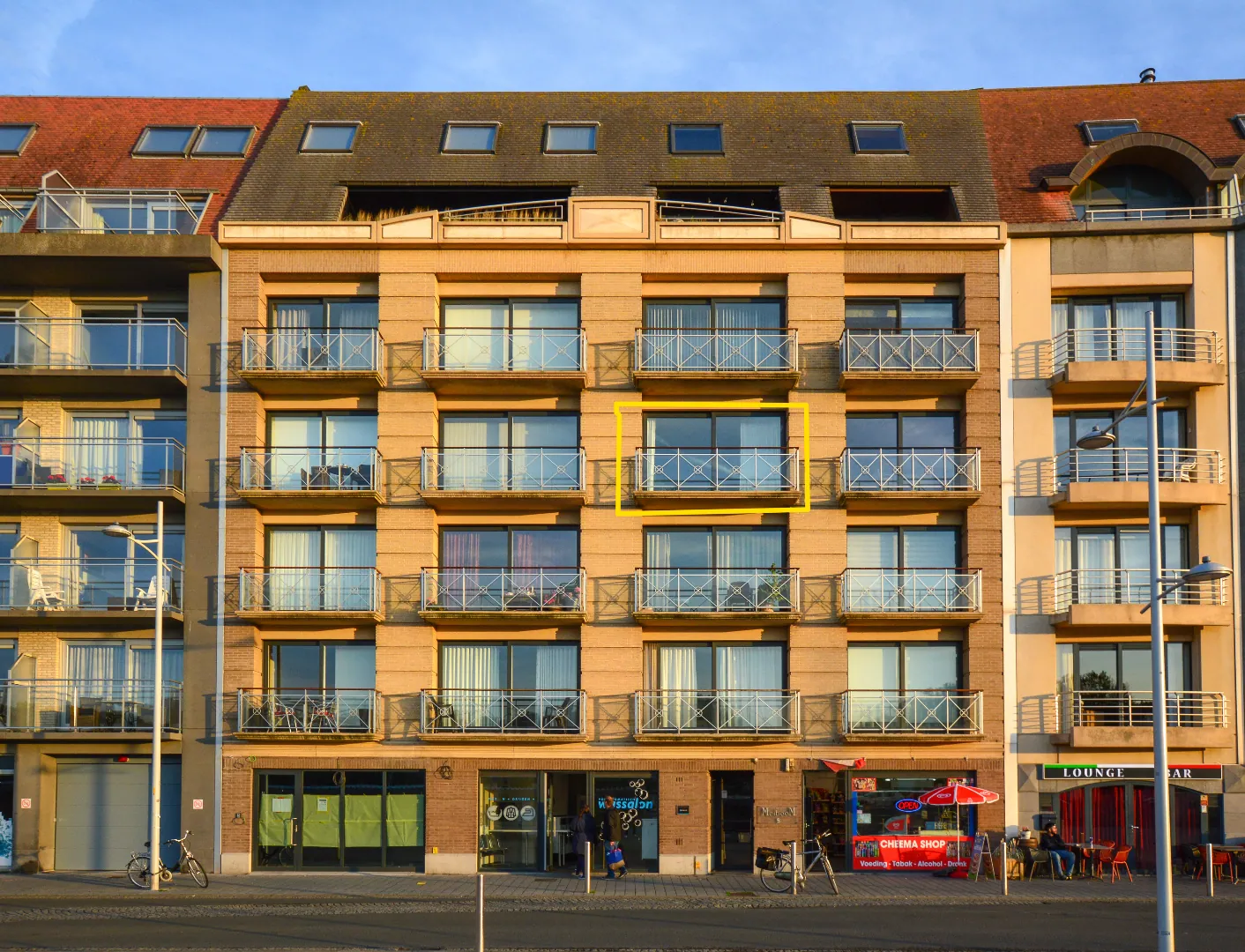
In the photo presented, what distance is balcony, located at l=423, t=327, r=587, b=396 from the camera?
31.8 metres

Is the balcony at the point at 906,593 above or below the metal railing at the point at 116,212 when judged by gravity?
below

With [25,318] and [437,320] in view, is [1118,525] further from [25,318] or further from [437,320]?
[25,318]

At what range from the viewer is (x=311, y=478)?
105 ft

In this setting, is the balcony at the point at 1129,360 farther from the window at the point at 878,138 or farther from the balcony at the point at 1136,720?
the balcony at the point at 1136,720

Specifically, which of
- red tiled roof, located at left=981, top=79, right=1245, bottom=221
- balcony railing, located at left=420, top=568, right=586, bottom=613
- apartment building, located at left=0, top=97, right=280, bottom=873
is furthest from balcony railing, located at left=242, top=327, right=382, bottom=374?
red tiled roof, located at left=981, top=79, right=1245, bottom=221

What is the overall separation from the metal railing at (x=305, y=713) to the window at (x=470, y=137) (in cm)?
1470

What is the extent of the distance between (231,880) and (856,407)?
1822 centimetres

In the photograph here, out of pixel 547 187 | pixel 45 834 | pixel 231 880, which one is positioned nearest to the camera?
pixel 231 880

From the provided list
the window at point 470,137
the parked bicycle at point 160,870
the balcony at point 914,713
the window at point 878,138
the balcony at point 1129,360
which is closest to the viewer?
the parked bicycle at point 160,870

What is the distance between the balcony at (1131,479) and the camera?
31141 mm

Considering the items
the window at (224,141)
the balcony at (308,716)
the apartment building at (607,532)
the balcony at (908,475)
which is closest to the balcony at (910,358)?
the apartment building at (607,532)

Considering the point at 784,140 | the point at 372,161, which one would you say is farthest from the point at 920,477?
the point at 372,161

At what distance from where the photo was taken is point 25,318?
32562 mm

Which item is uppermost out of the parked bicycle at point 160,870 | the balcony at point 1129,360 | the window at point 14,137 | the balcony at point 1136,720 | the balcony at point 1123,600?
the window at point 14,137
